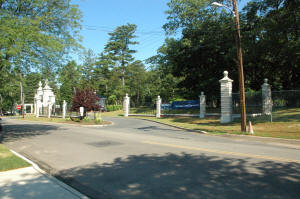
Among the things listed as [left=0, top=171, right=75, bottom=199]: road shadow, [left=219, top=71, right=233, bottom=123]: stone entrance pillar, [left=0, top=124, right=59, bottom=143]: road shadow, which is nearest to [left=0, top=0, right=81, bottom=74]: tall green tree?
[left=0, top=124, right=59, bottom=143]: road shadow

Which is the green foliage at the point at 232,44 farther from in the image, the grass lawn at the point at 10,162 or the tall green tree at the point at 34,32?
the grass lawn at the point at 10,162

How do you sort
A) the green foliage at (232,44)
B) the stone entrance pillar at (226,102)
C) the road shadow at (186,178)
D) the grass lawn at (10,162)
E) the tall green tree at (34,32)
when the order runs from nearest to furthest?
1. the road shadow at (186,178)
2. the grass lawn at (10,162)
3. the tall green tree at (34,32)
4. the green foliage at (232,44)
5. the stone entrance pillar at (226,102)

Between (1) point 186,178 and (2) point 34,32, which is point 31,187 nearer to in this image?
(1) point 186,178

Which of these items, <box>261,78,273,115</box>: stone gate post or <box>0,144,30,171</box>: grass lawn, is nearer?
<box>0,144,30,171</box>: grass lawn

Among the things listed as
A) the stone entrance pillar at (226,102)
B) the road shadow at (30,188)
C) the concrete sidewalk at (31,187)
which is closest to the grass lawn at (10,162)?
the concrete sidewalk at (31,187)

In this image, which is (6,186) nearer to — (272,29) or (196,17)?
(272,29)

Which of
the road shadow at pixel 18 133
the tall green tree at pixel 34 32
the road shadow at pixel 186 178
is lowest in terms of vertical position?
the road shadow at pixel 18 133

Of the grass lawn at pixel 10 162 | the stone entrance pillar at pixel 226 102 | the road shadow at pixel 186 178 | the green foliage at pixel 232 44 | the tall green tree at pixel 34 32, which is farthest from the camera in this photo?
the stone entrance pillar at pixel 226 102

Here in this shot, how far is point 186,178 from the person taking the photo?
18.5 feet

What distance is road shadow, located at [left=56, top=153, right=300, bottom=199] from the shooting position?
4766 millimetres

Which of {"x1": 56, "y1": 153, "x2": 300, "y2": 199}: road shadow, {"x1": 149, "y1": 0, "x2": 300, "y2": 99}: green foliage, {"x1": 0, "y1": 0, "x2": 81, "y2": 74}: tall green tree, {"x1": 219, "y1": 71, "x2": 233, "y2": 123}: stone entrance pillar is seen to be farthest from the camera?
{"x1": 219, "y1": 71, "x2": 233, "y2": 123}: stone entrance pillar

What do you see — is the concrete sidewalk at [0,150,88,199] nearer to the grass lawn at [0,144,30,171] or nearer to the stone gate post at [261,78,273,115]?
the grass lawn at [0,144,30,171]

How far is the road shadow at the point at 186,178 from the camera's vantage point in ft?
15.6

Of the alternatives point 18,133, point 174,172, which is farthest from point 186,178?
point 18,133
